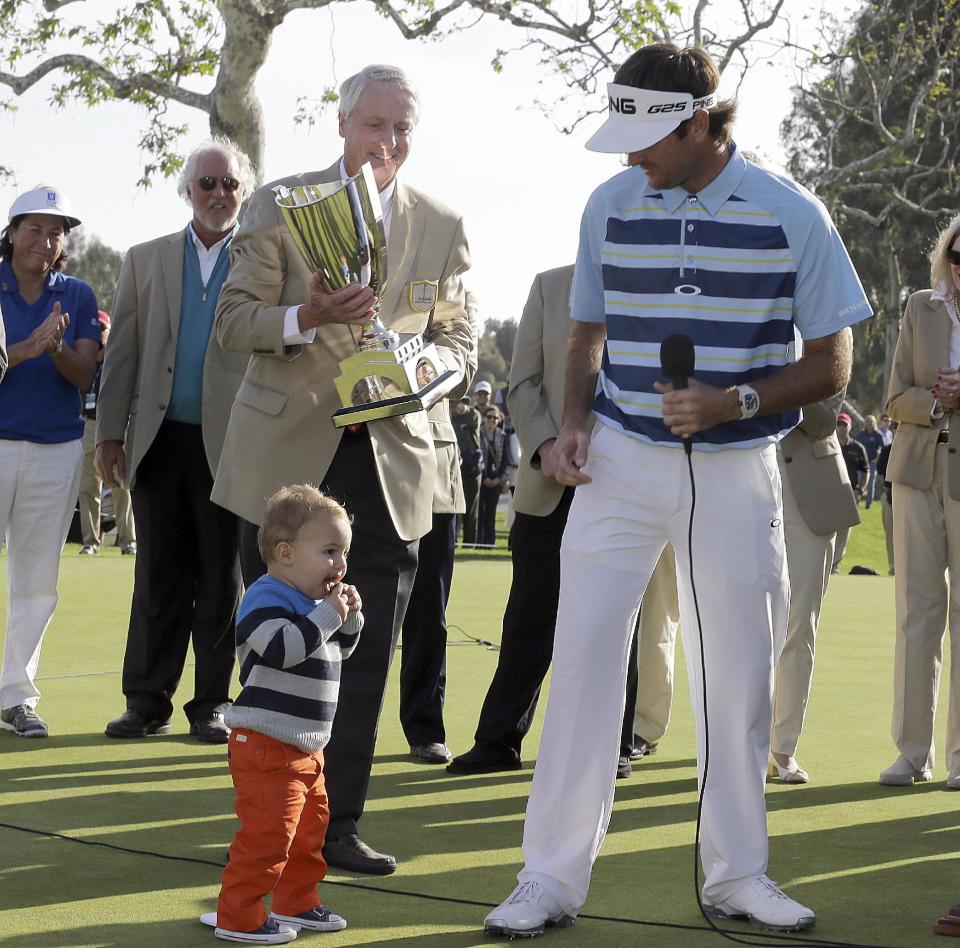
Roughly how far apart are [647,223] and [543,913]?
1871mm

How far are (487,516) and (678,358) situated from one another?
18.3 meters

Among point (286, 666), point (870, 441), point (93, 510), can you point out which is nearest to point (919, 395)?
point (286, 666)

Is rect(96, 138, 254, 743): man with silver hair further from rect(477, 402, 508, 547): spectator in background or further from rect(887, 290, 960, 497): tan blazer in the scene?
rect(477, 402, 508, 547): spectator in background

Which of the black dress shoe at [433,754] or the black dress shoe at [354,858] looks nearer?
the black dress shoe at [354,858]

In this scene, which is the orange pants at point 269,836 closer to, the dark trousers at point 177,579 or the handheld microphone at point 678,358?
the handheld microphone at point 678,358

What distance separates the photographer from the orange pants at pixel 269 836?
413 cm

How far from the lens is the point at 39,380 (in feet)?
23.7

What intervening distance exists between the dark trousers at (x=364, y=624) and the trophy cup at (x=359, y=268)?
0.23 m

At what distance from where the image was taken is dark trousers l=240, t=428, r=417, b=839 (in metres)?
4.94

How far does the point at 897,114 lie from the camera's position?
48875 mm

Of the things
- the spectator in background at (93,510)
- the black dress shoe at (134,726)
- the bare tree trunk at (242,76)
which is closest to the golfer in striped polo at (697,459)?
the black dress shoe at (134,726)

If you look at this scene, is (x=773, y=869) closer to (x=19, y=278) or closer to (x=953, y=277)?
(x=953, y=277)

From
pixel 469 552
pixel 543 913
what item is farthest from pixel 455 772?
pixel 469 552

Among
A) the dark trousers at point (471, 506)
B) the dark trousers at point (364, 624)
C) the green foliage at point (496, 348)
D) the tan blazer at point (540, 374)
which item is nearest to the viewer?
the dark trousers at point (364, 624)
